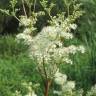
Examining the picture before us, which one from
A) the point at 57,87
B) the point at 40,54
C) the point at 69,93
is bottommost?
the point at 57,87

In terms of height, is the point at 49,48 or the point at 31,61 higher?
the point at 49,48

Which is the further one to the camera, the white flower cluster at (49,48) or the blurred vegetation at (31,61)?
the blurred vegetation at (31,61)

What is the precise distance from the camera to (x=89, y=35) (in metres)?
7.56

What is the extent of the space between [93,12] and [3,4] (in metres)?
1.68

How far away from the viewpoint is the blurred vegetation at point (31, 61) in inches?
242

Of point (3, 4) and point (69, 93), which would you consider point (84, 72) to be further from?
point (3, 4)

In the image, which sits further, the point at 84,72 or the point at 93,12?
the point at 93,12

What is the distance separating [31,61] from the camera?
6.83 m

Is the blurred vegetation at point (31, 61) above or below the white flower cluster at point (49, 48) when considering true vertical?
below

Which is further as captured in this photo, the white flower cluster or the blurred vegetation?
the blurred vegetation

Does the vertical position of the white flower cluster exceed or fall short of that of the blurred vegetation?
it exceeds it

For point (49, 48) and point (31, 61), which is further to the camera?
point (31, 61)

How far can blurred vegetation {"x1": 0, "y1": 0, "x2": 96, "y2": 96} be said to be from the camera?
6145mm

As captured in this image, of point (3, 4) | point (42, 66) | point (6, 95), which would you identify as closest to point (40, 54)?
point (42, 66)
